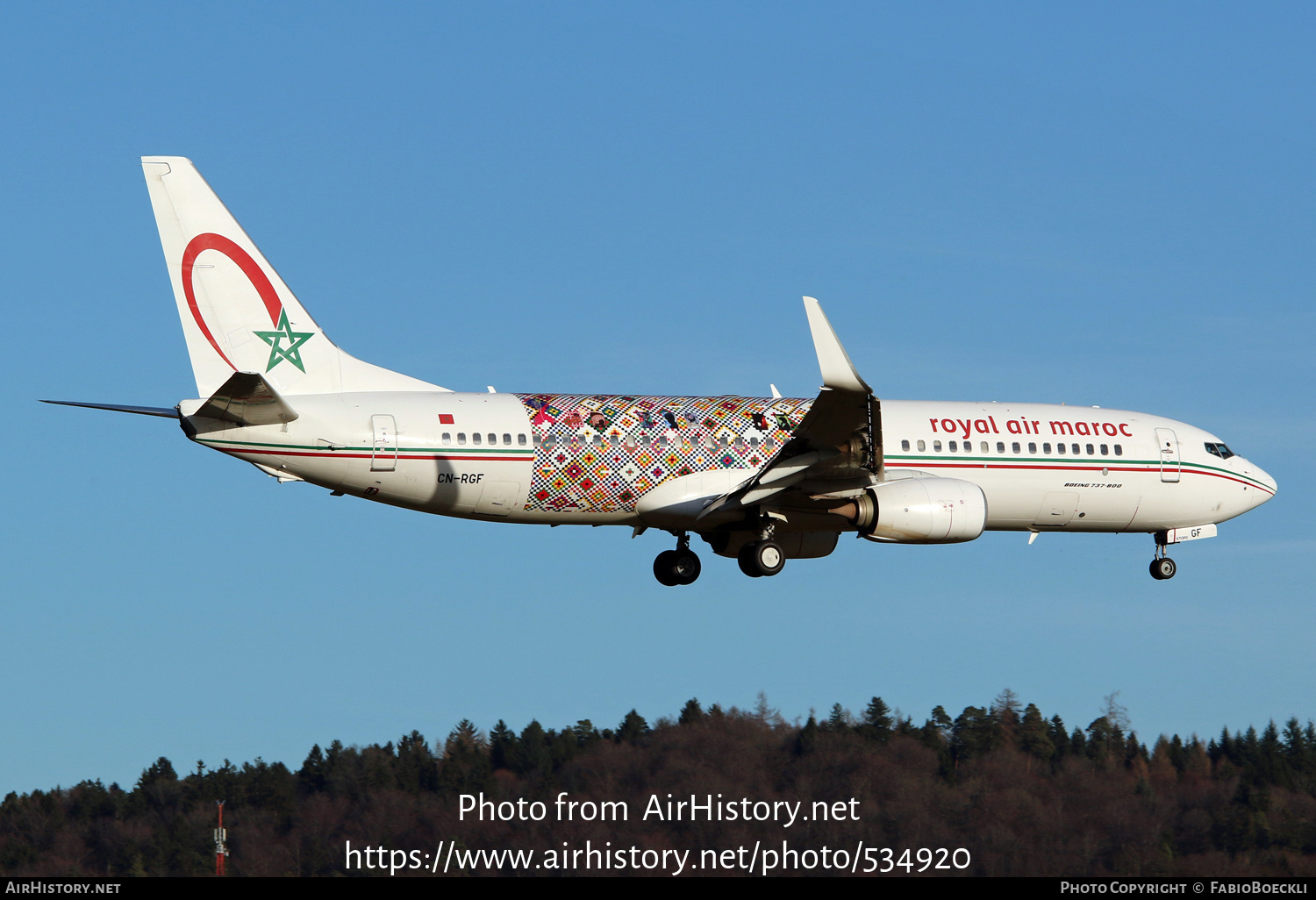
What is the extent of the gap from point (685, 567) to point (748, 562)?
2593 mm

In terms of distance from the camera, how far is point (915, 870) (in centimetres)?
5409

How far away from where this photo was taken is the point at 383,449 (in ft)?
108

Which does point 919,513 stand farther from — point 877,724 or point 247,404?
point 877,724

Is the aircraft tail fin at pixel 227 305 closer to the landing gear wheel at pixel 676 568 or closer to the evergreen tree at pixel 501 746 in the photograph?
the landing gear wheel at pixel 676 568

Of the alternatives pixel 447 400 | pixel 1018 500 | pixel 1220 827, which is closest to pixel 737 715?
pixel 1220 827

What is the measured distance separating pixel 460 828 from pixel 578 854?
10394 millimetres

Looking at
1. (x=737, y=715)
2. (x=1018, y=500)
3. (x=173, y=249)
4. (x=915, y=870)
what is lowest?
(x=915, y=870)

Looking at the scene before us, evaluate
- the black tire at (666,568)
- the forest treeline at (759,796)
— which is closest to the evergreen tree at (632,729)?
the forest treeline at (759,796)

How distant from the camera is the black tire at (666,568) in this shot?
3766cm

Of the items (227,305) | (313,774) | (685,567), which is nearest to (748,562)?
(685,567)

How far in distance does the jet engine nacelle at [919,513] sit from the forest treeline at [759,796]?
68.8ft

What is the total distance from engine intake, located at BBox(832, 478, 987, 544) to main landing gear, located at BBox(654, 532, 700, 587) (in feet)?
14.2

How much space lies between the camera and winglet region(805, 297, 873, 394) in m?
29.1

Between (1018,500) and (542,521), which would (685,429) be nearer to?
(542,521)
